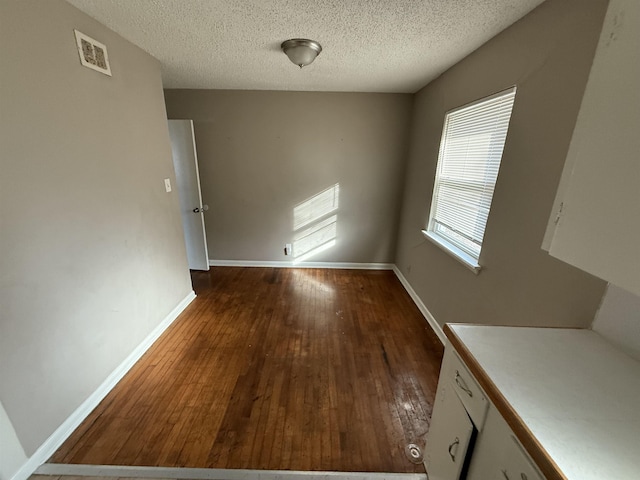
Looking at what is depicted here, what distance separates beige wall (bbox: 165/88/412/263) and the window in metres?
1.03

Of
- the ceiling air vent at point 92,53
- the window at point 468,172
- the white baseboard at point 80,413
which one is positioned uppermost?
the ceiling air vent at point 92,53

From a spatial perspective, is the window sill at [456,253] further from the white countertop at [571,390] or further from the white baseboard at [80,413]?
the white baseboard at [80,413]

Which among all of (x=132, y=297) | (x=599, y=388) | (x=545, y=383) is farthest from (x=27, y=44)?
(x=599, y=388)

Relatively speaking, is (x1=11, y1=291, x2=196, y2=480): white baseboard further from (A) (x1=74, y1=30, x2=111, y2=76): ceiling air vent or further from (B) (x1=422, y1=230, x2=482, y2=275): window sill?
→ (B) (x1=422, y1=230, x2=482, y2=275): window sill

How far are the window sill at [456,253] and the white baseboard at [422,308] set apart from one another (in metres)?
0.56

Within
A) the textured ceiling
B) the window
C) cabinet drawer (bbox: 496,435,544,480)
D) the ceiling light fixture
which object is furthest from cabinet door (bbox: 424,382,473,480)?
the ceiling light fixture

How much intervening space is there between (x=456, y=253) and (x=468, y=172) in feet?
2.07

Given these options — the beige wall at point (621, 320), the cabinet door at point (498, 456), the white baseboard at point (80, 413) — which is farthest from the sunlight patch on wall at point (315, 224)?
the cabinet door at point (498, 456)

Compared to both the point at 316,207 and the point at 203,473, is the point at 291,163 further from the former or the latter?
the point at 203,473

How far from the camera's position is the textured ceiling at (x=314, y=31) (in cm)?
137

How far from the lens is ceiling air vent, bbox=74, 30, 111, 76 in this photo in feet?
4.68

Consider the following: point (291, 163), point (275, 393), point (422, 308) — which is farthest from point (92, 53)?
point (422, 308)

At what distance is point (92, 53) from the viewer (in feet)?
4.90

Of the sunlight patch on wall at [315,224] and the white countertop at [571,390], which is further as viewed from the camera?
the sunlight patch on wall at [315,224]
